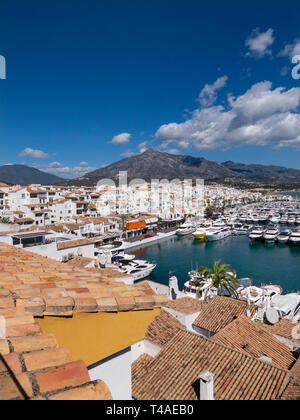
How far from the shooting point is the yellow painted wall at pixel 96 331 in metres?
2.39

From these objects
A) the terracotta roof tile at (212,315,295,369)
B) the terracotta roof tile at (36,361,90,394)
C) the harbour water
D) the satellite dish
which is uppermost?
the terracotta roof tile at (36,361,90,394)

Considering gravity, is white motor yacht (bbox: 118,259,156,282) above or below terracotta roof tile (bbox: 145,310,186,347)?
below

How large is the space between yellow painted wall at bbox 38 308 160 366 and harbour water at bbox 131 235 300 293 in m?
25.4

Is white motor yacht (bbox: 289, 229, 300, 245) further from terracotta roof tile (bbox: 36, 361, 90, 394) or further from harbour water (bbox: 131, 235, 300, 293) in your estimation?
terracotta roof tile (bbox: 36, 361, 90, 394)

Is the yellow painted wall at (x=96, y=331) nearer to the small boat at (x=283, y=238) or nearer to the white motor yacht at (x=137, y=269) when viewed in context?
the white motor yacht at (x=137, y=269)

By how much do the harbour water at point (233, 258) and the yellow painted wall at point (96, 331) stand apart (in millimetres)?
25408

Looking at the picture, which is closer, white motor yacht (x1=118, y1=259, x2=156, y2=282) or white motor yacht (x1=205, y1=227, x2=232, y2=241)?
white motor yacht (x1=118, y1=259, x2=156, y2=282)

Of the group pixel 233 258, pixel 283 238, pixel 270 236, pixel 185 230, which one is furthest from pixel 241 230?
pixel 233 258

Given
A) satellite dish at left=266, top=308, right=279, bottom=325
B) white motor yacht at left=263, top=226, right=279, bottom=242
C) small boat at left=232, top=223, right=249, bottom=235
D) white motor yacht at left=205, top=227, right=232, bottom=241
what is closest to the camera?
satellite dish at left=266, top=308, right=279, bottom=325

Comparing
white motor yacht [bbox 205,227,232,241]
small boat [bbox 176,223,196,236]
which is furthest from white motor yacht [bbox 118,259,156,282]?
small boat [bbox 176,223,196,236]

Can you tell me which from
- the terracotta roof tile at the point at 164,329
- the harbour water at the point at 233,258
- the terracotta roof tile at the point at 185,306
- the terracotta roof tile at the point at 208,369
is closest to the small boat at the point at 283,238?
the harbour water at the point at 233,258

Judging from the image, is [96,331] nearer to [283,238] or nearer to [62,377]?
[62,377]

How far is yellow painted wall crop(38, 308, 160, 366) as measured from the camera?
2.39 metres

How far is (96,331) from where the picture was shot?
2619 millimetres
